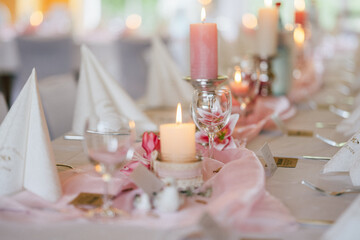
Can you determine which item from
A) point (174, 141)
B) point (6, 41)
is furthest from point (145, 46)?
point (174, 141)

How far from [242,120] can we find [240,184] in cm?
90

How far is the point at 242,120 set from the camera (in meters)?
1.90

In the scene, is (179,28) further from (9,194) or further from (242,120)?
(9,194)

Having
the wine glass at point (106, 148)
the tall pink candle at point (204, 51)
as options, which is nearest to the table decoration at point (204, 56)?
the tall pink candle at point (204, 51)

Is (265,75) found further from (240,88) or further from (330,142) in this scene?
(330,142)

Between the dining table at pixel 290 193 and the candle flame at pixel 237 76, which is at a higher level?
the candle flame at pixel 237 76

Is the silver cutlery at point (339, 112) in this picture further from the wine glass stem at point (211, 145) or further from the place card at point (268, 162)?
the wine glass stem at point (211, 145)

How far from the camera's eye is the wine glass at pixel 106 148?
943 millimetres

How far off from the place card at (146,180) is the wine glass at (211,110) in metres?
0.28

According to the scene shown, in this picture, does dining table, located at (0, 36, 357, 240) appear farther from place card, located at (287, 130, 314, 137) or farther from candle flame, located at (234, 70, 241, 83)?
candle flame, located at (234, 70, 241, 83)

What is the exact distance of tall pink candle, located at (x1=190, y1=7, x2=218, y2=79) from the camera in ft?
4.55

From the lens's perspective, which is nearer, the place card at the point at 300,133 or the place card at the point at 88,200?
the place card at the point at 88,200

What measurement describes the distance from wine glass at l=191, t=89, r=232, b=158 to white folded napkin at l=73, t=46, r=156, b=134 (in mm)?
545

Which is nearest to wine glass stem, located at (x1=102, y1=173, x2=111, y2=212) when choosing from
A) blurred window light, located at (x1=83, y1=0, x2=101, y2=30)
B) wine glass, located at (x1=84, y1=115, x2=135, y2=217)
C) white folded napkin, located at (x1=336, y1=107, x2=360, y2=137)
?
wine glass, located at (x1=84, y1=115, x2=135, y2=217)
